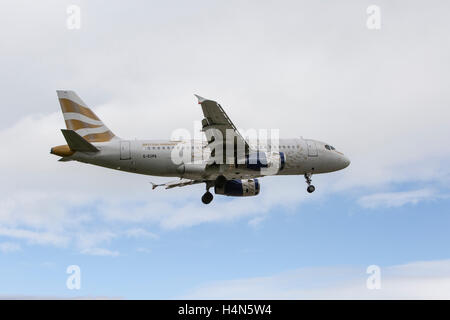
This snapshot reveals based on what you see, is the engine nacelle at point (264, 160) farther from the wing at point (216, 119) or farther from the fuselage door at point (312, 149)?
the fuselage door at point (312, 149)

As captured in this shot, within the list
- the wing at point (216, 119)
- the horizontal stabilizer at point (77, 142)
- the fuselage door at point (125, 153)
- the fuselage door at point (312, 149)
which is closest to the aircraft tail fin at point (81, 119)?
the fuselage door at point (125, 153)

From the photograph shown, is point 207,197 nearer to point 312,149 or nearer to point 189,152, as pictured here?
point 189,152

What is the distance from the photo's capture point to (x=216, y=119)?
160 feet

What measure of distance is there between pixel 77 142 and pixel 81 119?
4.99 meters

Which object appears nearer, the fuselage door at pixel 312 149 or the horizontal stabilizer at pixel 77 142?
the horizontal stabilizer at pixel 77 142

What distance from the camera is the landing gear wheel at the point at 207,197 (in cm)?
5941

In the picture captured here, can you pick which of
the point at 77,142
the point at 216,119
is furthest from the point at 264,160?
the point at 77,142

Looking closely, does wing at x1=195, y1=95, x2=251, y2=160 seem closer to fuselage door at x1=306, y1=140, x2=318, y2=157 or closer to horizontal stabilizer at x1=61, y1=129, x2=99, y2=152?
fuselage door at x1=306, y1=140, x2=318, y2=157
